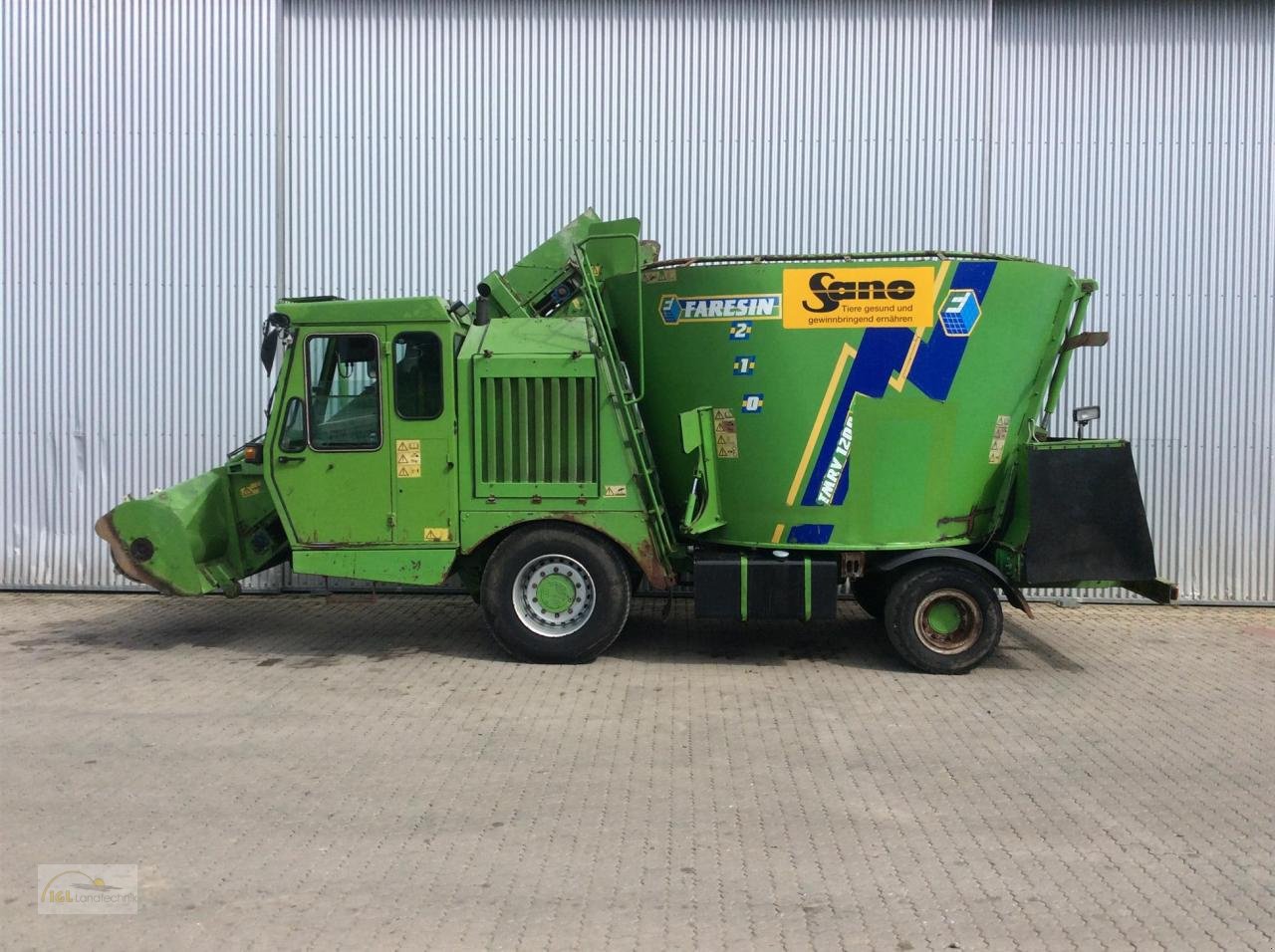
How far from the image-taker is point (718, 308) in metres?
8.39

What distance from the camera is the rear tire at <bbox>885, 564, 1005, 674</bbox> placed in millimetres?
8281

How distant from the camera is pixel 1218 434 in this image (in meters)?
11.3

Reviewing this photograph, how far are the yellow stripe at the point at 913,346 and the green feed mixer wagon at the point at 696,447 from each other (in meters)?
0.01

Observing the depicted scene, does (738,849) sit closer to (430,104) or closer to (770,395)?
(770,395)

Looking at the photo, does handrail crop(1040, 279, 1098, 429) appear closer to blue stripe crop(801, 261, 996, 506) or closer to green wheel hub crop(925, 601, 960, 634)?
blue stripe crop(801, 261, 996, 506)

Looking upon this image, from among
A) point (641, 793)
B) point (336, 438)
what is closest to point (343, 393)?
point (336, 438)

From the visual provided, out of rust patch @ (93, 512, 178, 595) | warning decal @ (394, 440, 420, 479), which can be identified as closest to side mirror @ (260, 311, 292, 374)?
warning decal @ (394, 440, 420, 479)

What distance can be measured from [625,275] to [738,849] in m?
4.90

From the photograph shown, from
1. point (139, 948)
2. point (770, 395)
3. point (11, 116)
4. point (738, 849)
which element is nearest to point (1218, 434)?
point (770, 395)

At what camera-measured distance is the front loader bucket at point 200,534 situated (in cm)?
851

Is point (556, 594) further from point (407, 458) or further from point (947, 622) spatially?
point (947, 622)

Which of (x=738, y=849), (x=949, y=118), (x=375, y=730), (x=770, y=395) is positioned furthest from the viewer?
(x=949, y=118)

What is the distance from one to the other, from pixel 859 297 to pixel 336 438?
13.7ft

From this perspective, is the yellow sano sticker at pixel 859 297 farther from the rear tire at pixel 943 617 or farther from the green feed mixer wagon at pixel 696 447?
the rear tire at pixel 943 617
